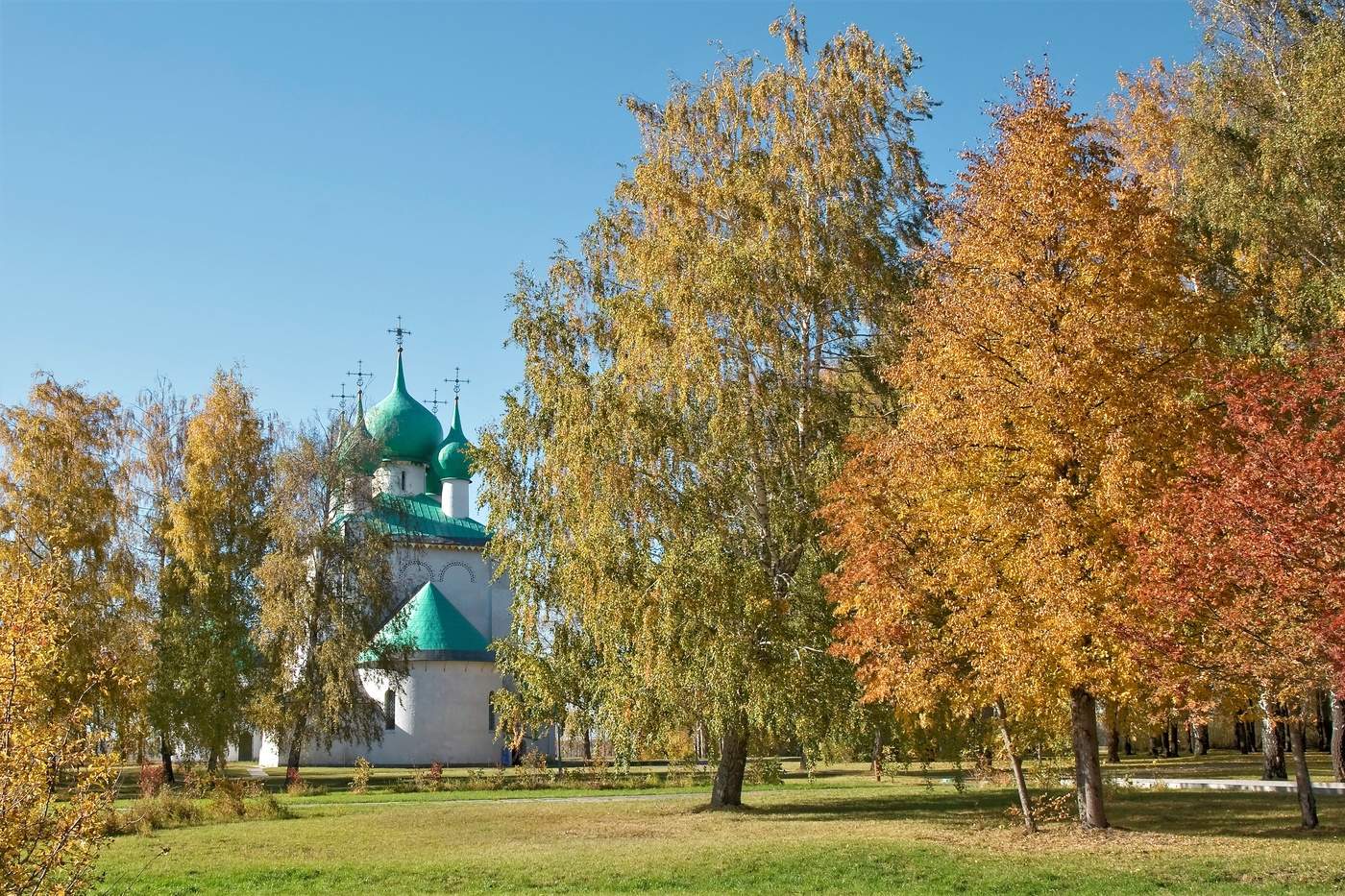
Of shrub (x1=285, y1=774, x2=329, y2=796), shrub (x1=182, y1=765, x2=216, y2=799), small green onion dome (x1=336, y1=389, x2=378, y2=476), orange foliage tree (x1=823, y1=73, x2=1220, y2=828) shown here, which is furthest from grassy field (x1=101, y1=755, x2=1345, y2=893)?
small green onion dome (x1=336, y1=389, x2=378, y2=476)

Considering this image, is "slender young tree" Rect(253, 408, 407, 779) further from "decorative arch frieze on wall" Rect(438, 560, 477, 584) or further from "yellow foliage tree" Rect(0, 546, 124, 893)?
"yellow foliage tree" Rect(0, 546, 124, 893)

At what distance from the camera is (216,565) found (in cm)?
3159

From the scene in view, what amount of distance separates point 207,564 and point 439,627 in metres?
10.9

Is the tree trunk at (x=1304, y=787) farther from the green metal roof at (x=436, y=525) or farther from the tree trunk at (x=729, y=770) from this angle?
the green metal roof at (x=436, y=525)

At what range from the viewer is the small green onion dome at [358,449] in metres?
34.3

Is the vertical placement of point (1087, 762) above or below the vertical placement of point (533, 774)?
above

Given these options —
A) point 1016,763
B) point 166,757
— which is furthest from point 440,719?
point 1016,763

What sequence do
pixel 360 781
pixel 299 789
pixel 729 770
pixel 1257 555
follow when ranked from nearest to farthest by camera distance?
pixel 1257 555 < pixel 729 770 < pixel 299 789 < pixel 360 781

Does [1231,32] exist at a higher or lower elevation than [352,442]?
higher

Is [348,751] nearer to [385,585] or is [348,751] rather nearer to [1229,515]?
[385,585]

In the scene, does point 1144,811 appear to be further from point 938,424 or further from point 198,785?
→ point 198,785

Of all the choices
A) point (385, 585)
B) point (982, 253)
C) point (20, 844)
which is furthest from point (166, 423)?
point (20, 844)

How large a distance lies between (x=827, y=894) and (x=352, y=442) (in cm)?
2511

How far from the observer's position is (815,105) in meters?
23.2
